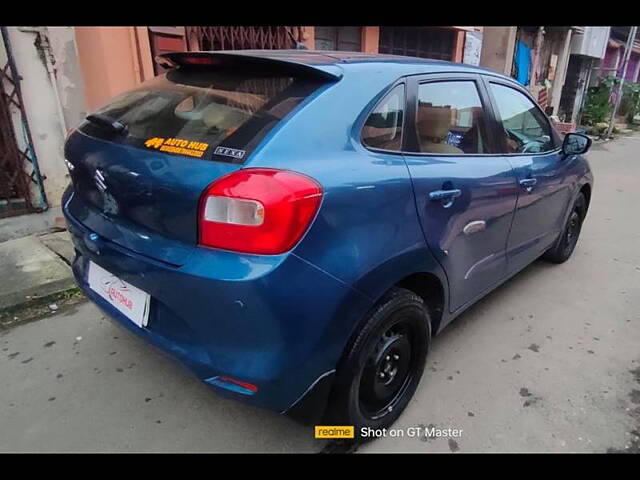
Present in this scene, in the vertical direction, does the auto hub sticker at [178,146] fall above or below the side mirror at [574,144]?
above

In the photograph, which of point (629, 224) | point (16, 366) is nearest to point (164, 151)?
point (16, 366)

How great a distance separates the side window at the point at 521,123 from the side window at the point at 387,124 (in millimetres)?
1006

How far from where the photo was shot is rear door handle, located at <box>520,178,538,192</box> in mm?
2660

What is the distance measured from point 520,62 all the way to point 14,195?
1303cm

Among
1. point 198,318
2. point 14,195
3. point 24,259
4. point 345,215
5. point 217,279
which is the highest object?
point 345,215

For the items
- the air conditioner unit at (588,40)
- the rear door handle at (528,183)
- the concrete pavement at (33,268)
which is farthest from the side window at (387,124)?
the air conditioner unit at (588,40)

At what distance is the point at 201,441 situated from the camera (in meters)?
1.97

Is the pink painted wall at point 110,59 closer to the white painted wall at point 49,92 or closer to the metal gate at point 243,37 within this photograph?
the white painted wall at point 49,92

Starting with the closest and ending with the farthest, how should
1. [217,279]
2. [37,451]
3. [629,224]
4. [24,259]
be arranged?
1. [217,279]
2. [37,451]
3. [24,259]
4. [629,224]

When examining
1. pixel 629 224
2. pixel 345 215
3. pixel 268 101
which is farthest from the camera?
pixel 629 224

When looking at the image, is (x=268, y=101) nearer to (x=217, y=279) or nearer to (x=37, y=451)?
(x=217, y=279)

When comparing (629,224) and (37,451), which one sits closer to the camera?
(37,451)

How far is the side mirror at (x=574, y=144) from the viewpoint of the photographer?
10.5 feet

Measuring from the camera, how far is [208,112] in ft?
5.65
